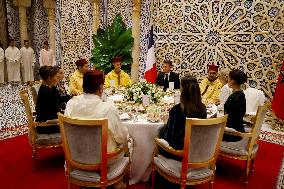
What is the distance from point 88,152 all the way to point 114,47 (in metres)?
5.13

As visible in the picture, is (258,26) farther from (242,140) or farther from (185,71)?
(242,140)

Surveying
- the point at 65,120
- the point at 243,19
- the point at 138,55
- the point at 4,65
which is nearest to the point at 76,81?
the point at 138,55

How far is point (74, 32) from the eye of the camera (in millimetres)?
9531

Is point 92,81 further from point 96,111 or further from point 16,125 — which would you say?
point 16,125

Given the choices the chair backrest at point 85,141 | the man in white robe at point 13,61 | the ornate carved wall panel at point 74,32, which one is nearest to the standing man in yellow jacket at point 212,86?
the chair backrest at point 85,141

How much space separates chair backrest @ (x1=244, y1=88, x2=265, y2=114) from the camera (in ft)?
14.3

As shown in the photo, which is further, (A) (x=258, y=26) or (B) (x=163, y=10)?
(B) (x=163, y=10)

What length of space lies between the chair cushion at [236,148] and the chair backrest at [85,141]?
5.04 ft

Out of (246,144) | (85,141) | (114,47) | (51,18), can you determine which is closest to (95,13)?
(114,47)

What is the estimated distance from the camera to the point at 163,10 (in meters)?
6.29

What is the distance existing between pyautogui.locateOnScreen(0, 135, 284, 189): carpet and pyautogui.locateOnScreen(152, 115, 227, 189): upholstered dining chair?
0.55m

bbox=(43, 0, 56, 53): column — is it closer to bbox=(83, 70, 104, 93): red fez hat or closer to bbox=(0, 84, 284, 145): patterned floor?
bbox=(0, 84, 284, 145): patterned floor

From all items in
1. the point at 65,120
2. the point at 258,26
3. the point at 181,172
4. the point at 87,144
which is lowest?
the point at 181,172

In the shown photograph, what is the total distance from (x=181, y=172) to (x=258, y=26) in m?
3.94
